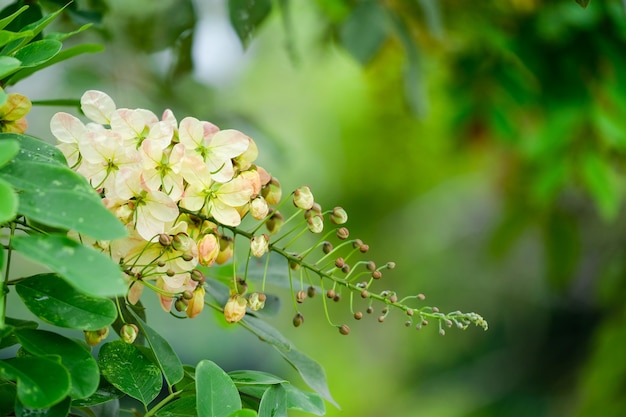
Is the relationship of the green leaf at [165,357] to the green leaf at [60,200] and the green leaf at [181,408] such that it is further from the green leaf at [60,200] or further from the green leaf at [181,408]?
the green leaf at [60,200]

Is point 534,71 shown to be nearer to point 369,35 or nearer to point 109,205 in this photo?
point 369,35

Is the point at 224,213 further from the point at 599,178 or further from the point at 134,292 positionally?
the point at 599,178

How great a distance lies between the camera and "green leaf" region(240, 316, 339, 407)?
52cm

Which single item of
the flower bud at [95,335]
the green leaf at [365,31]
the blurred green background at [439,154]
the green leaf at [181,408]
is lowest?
the green leaf at [181,408]

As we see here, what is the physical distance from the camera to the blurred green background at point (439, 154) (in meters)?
1.26

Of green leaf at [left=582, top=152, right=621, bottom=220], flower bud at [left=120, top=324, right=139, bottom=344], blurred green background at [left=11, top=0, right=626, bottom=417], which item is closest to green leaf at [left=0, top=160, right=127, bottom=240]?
flower bud at [left=120, top=324, right=139, bottom=344]

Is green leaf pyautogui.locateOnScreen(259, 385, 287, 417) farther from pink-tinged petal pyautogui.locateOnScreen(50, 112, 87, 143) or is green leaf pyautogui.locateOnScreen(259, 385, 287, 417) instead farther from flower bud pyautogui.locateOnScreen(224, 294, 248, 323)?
pink-tinged petal pyautogui.locateOnScreen(50, 112, 87, 143)

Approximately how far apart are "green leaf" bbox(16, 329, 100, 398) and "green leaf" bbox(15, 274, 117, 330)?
14 mm

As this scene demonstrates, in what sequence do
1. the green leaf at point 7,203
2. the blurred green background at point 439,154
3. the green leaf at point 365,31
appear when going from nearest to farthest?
1. the green leaf at point 7,203
2. the green leaf at point 365,31
3. the blurred green background at point 439,154

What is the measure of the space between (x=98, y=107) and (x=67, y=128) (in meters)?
0.03

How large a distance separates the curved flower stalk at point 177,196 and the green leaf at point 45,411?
9 centimetres

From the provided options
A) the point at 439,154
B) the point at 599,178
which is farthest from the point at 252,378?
the point at 439,154

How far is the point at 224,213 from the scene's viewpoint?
458 mm

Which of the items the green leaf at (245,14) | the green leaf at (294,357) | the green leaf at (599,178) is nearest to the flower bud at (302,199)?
the green leaf at (294,357)
